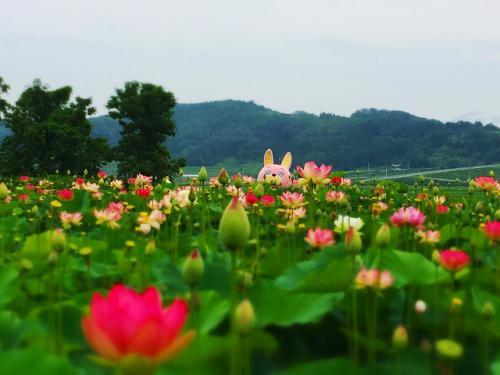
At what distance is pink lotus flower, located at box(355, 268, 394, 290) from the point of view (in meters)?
1.11

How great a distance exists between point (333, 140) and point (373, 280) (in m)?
109

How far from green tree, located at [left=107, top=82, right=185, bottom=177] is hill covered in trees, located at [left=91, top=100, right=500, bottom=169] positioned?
7513cm

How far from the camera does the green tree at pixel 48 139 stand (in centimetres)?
2323

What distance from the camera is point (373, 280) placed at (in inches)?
43.8

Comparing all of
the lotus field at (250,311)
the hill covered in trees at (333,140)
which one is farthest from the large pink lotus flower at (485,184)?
the hill covered in trees at (333,140)

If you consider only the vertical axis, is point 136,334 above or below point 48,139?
below

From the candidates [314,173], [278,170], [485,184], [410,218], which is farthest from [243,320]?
[278,170]

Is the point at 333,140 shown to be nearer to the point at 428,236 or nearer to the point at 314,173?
the point at 314,173

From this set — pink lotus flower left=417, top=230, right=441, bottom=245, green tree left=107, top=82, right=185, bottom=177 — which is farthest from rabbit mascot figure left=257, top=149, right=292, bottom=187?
green tree left=107, top=82, right=185, bottom=177

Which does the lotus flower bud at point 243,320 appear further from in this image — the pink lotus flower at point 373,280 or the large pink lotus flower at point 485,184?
the large pink lotus flower at point 485,184

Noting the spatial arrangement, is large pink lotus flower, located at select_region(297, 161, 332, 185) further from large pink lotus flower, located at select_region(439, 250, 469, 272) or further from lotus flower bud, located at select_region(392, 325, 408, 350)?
lotus flower bud, located at select_region(392, 325, 408, 350)

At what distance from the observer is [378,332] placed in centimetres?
113

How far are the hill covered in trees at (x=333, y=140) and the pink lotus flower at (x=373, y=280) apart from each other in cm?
9692

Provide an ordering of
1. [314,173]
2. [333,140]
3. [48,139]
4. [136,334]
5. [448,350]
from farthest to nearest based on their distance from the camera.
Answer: [333,140]
[48,139]
[314,173]
[448,350]
[136,334]
